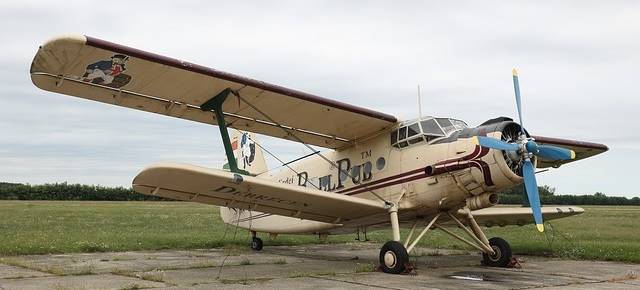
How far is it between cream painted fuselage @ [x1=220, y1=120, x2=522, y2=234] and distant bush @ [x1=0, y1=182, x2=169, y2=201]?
67731 millimetres

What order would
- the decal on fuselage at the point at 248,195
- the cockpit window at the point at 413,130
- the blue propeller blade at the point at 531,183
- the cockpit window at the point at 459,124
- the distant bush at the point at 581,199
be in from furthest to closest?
the distant bush at the point at 581,199 < the cockpit window at the point at 413,130 < the cockpit window at the point at 459,124 < the decal on fuselage at the point at 248,195 < the blue propeller blade at the point at 531,183

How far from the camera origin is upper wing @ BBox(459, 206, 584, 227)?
538 inches

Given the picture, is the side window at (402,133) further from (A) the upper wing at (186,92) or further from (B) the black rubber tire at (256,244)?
(B) the black rubber tire at (256,244)

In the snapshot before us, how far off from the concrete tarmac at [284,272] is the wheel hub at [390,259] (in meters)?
0.28

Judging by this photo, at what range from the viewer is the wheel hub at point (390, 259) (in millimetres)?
10156

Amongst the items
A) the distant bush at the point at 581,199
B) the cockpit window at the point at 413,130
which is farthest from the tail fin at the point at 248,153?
the distant bush at the point at 581,199

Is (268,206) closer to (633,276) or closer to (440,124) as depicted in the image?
(440,124)

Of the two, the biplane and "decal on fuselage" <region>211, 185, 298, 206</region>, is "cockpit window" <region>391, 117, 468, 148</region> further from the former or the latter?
"decal on fuselage" <region>211, 185, 298, 206</region>

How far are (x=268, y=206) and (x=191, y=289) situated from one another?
156 inches

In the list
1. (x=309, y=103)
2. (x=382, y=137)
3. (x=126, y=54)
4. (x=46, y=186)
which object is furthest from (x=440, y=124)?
(x=46, y=186)

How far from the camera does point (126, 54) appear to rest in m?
9.52

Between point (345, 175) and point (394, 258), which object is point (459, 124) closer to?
point (345, 175)

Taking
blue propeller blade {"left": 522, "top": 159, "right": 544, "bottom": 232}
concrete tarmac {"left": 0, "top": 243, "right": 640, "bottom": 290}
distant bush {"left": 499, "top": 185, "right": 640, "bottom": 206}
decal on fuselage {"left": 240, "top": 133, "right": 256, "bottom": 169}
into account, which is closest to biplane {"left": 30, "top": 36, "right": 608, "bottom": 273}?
blue propeller blade {"left": 522, "top": 159, "right": 544, "bottom": 232}

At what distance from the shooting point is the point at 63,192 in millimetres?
77875
